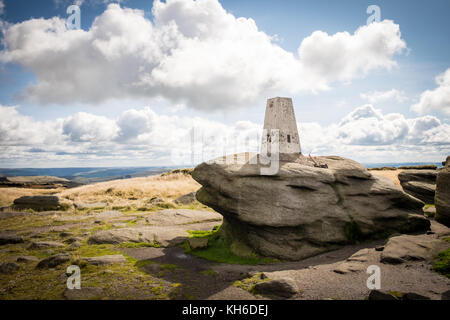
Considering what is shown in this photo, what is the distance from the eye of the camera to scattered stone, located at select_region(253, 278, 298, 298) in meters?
9.19

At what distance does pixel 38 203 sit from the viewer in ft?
97.7

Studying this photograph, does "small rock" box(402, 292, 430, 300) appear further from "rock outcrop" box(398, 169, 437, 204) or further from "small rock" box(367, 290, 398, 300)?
"rock outcrop" box(398, 169, 437, 204)

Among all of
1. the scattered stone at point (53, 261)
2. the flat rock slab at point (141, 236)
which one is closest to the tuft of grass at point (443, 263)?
the flat rock slab at point (141, 236)

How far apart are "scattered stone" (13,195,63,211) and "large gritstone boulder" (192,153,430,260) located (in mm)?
23733

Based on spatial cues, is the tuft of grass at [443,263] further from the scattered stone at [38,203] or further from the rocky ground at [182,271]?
the scattered stone at [38,203]

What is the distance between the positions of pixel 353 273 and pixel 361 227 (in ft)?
17.2

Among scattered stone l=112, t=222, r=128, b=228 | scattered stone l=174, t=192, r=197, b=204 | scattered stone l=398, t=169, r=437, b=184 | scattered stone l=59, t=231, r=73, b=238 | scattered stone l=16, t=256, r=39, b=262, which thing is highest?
scattered stone l=398, t=169, r=437, b=184

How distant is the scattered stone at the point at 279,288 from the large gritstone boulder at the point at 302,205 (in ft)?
15.6

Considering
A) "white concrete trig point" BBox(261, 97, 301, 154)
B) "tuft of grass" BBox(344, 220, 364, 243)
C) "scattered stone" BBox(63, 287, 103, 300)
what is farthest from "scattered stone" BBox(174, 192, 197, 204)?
"scattered stone" BBox(63, 287, 103, 300)

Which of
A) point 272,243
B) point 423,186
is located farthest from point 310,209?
point 423,186

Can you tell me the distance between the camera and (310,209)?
14.8m

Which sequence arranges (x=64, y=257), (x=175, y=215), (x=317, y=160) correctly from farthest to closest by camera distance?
(x=175, y=215), (x=317, y=160), (x=64, y=257)

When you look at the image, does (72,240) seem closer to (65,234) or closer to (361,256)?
(65,234)

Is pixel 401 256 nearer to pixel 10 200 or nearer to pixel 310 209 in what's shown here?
pixel 310 209
